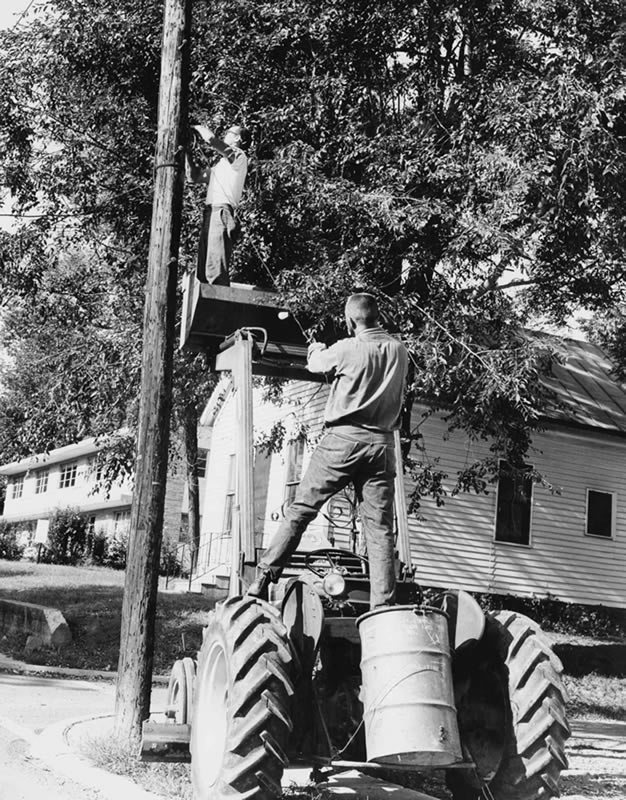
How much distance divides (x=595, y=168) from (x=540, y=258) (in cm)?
208

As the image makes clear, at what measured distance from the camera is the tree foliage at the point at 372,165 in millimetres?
12242

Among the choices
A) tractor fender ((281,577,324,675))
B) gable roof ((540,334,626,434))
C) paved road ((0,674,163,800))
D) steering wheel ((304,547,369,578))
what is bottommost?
paved road ((0,674,163,800))

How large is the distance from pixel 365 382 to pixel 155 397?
2.85m

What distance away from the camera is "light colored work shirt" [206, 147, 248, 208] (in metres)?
8.82

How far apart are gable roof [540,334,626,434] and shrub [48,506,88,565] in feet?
59.5

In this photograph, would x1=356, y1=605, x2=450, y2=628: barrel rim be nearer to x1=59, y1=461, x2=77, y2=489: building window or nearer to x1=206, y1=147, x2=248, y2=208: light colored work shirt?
x1=206, y1=147, x2=248, y2=208: light colored work shirt

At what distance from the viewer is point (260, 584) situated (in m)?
5.70

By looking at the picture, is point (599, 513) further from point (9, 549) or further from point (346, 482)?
point (9, 549)

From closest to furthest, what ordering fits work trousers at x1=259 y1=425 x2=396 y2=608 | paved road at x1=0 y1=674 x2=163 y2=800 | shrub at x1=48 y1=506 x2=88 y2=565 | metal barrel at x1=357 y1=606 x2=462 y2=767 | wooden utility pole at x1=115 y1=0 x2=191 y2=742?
metal barrel at x1=357 y1=606 x2=462 y2=767 → work trousers at x1=259 y1=425 x2=396 y2=608 → paved road at x1=0 y1=674 x2=163 y2=800 → wooden utility pole at x1=115 y1=0 x2=191 y2=742 → shrub at x1=48 y1=506 x2=88 y2=565

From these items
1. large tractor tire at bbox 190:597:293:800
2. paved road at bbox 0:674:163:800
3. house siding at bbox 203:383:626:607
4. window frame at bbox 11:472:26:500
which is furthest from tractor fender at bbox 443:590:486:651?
window frame at bbox 11:472:26:500

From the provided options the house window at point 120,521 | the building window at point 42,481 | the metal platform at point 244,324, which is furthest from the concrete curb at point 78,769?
the building window at point 42,481

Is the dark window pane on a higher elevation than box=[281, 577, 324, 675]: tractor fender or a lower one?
higher

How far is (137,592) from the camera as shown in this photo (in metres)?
7.80

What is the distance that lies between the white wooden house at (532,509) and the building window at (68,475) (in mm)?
26943
